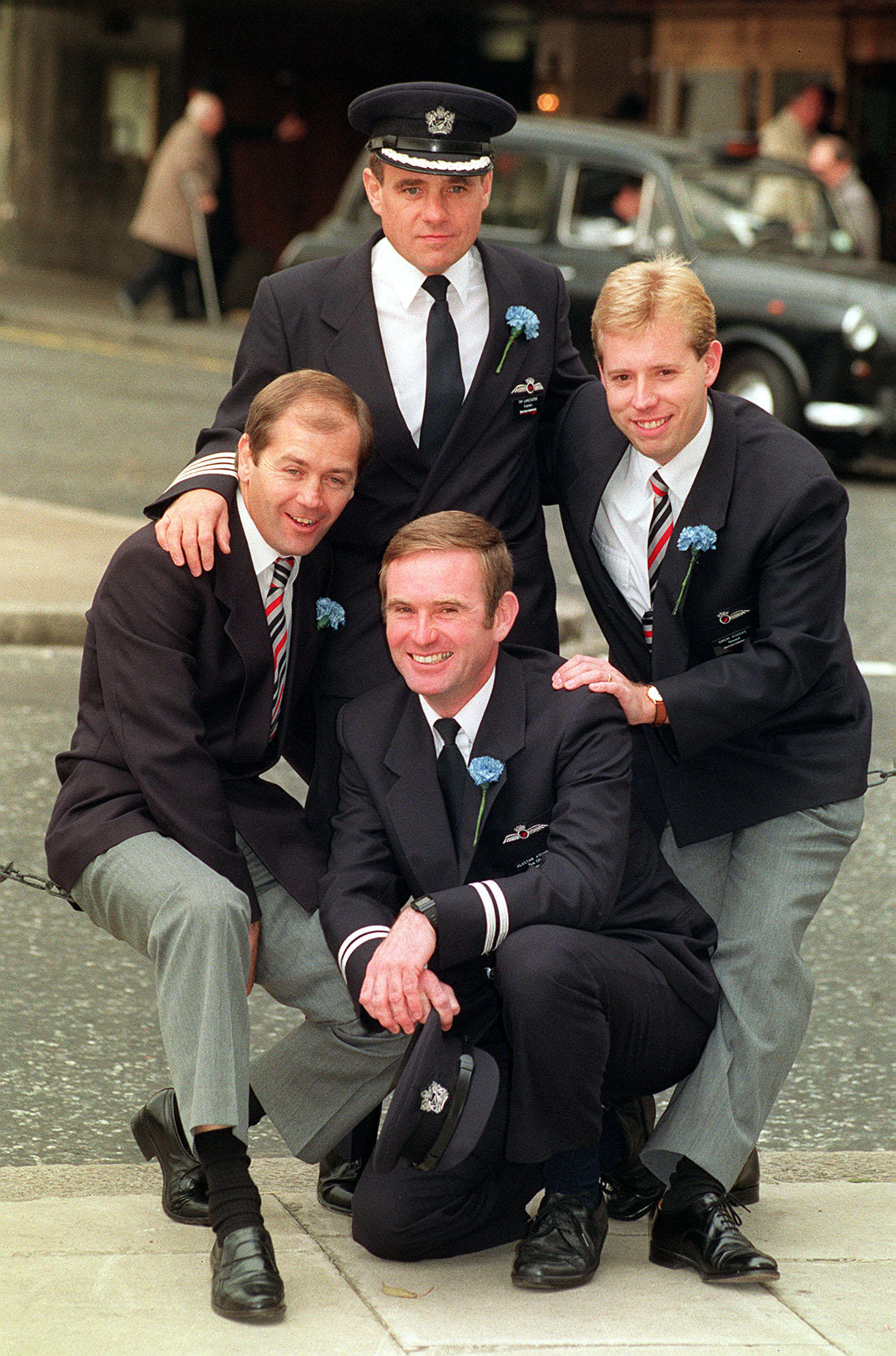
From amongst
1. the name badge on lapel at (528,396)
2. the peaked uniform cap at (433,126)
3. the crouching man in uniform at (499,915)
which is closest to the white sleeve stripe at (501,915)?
the crouching man in uniform at (499,915)

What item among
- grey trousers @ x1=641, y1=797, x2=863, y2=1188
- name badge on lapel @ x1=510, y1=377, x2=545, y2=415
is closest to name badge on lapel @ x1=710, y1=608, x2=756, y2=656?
grey trousers @ x1=641, y1=797, x2=863, y2=1188

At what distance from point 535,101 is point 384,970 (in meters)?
18.6

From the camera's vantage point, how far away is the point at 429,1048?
337cm

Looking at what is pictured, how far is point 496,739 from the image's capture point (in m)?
3.68

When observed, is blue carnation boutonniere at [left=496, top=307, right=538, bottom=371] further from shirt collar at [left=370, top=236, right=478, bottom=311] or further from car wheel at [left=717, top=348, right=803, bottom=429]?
car wheel at [left=717, top=348, right=803, bottom=429]

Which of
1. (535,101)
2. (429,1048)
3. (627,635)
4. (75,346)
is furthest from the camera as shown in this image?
(535,101)

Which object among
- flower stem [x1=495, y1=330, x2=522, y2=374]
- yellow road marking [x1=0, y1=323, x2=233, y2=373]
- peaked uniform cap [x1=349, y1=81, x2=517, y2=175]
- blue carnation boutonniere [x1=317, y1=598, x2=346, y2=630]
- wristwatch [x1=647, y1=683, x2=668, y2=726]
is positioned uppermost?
peaked uniform cap [x1=349, y1=81, x2=517, y2=175]

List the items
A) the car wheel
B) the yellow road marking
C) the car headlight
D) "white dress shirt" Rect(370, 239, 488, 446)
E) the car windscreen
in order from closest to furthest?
1. "white dress shirt" Rect(370, 239, 488, 446)
2. the car headlight
3. the car wheel
4. the car windscreen
5. the yellow road marking

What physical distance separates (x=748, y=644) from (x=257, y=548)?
929mm

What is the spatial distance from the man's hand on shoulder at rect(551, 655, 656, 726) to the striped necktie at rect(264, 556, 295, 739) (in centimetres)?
52

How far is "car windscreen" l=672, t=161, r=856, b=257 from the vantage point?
12.9m

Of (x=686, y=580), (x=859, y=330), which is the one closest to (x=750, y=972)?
(x=686, y=580)

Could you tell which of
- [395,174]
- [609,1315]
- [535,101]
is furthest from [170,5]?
[609,1315]

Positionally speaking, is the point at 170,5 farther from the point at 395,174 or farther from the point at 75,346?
the point at 395,174
